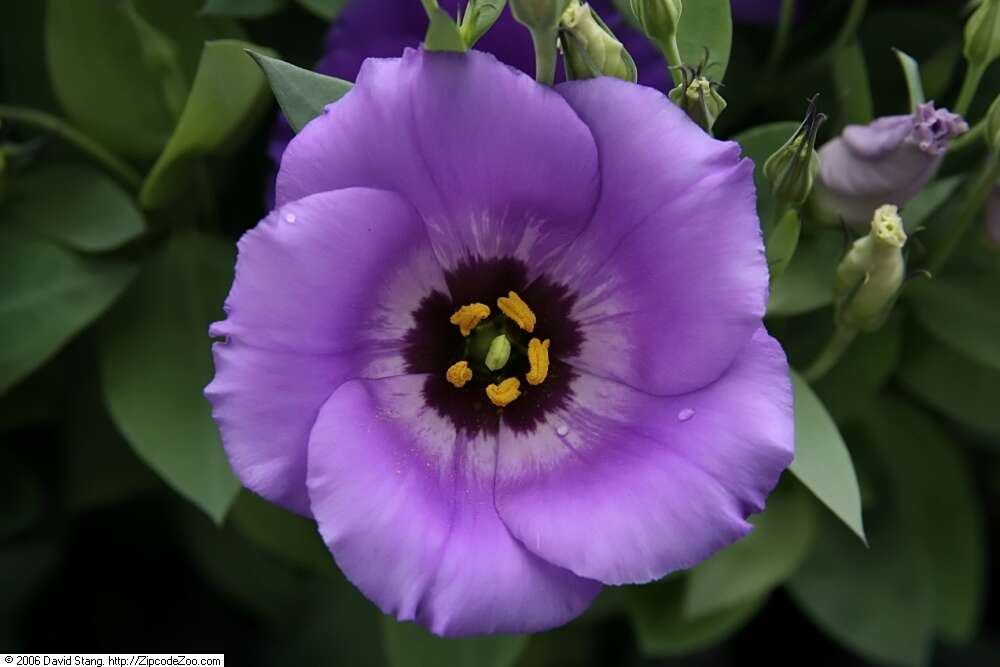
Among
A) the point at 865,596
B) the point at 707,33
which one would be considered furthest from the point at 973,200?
the point at 865,596

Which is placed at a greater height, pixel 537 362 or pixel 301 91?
pixel 301 91

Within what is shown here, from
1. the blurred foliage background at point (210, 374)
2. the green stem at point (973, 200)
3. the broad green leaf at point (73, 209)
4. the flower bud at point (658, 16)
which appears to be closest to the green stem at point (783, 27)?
the blurred foliage background at point (210, 374)

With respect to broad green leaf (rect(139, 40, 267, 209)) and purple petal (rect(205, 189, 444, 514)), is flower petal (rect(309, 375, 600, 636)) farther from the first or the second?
broad green leaf (rect(139, 40, 267, 209))

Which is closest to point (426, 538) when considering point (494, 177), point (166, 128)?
point (494, 177)

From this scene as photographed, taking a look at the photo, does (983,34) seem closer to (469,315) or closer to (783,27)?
(783,27)

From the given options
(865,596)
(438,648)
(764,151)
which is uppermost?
(764,151)

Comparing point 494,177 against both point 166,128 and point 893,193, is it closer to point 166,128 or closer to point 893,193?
point 893,193
